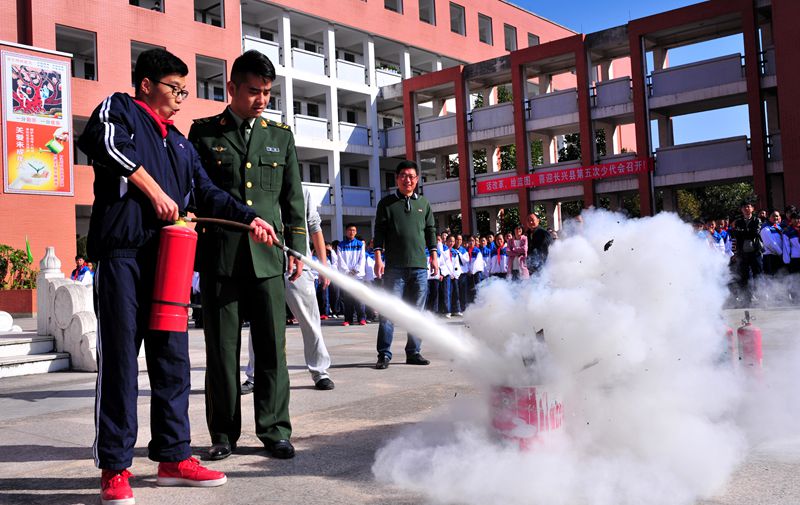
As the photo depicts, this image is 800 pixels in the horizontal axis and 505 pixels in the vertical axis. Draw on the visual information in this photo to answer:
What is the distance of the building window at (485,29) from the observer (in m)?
42.6

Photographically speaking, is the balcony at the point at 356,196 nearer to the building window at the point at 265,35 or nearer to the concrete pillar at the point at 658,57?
the building window at the point at 265,35

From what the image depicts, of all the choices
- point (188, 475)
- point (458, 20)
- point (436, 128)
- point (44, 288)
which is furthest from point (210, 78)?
point (188, 475)

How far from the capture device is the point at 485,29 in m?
43.0

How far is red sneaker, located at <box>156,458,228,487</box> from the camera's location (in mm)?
3527

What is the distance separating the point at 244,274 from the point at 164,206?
2.98 feet

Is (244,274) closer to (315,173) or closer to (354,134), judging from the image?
(354,134)

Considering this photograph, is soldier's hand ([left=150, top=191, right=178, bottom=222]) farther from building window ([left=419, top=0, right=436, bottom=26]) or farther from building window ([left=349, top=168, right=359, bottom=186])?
building window ([left=419, top=0, right=436, bottom=26])

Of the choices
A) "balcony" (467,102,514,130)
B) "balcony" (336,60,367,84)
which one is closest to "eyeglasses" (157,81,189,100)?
"balcony" (467,102,514,130)

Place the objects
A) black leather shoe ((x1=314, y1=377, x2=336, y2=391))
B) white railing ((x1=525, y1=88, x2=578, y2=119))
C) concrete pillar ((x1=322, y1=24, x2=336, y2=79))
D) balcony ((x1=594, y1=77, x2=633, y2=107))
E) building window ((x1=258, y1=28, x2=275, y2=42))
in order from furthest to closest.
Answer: building window ((x1=258, y1=28, x2=275, y2=42)), concrete pillar ((x1=322, y1=24, x2=336, y2=79)), white railing ((x1=525, y1=88, x2=578, y2=119)), balcony ((x1=594, y1=77, x2=633, y2=107)), black leather shoe ((x1=314, y1=377, x2=336, y2=391))

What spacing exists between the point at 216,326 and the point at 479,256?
14908 millimetres

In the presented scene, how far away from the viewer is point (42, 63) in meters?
23.2

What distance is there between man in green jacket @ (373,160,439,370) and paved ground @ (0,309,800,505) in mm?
358

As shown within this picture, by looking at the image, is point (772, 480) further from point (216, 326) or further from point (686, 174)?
point (686, 174)

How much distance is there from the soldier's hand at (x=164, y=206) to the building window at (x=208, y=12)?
29817 mm
